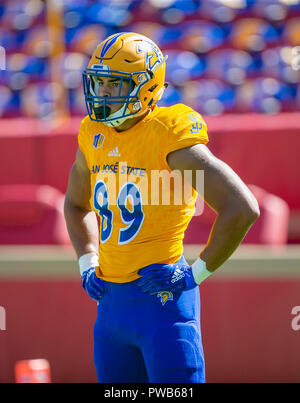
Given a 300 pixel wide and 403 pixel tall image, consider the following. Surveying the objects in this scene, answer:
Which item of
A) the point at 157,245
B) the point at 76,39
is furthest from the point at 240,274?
the point at 76,39

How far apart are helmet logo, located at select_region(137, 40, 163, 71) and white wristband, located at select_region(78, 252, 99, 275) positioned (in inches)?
31.6

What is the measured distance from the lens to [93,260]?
109 inches

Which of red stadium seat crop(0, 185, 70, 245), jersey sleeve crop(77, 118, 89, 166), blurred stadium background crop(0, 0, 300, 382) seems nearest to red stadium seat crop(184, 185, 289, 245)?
blurred stadium background crop(0, 0, 300, 382)

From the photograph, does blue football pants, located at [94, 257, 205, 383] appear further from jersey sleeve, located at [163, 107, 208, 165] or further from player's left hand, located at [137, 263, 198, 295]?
jersey sleeve, located at [163, 107, 208, 165]

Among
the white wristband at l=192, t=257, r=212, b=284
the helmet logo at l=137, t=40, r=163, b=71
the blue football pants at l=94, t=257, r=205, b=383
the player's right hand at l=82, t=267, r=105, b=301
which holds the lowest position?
the blue football pants at l=94, t=257, r=205, b=383

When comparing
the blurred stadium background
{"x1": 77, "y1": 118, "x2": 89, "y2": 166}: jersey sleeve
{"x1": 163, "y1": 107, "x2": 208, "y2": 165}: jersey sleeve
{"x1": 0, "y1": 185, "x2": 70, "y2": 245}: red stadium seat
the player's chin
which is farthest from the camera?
{"x1": 0, "y1": 185, "x2": 70, "y2": 245}: red stadium seat

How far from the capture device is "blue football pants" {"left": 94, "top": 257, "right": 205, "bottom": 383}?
2395mm

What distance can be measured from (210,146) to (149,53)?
11.3 feet

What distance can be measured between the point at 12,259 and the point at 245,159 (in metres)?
2.80

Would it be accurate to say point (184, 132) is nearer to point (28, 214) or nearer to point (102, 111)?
point (102, 111)

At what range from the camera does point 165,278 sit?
2.41 m

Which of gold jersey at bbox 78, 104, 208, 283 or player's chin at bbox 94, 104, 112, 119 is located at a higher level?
player's chin at bbox 94, 104, 112, 119

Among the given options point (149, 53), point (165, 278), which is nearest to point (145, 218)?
point (165, 278)

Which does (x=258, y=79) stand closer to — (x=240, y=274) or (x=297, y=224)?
(x=297, y=224)
